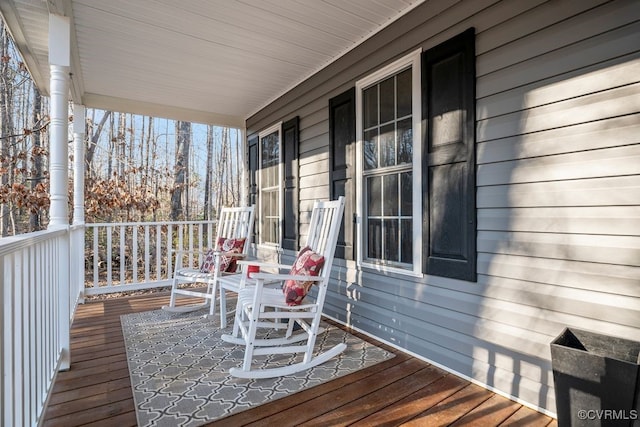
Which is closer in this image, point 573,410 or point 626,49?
point 573,410

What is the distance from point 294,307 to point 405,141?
150 cm

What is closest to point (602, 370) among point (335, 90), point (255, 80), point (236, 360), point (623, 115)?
point (623, 115)

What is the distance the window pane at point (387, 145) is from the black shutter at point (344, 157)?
0.32 meters

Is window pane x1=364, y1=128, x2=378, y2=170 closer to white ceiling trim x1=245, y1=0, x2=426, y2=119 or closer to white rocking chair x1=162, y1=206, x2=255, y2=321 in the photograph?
white ceiling trim x1=245, y1=0, x2=426, y2=119

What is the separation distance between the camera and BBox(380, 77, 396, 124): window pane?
277 centimetres

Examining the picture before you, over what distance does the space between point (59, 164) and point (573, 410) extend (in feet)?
10.6

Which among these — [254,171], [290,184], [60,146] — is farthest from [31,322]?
[254,171]

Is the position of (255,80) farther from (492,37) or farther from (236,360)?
(236,360)

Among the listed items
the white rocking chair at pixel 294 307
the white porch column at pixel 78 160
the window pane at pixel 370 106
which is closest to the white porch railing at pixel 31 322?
the white rocking chair at pixel 294 307

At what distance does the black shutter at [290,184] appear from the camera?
404 cm

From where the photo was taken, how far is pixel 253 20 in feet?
8.92

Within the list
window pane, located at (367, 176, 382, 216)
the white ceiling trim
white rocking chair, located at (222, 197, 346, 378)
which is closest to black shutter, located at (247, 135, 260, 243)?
the white ceiling trim

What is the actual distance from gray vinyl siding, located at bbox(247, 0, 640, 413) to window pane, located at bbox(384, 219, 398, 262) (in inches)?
13.6

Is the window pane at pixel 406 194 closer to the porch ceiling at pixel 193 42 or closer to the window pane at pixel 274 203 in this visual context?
the porch ceiling at pixel 193 42
